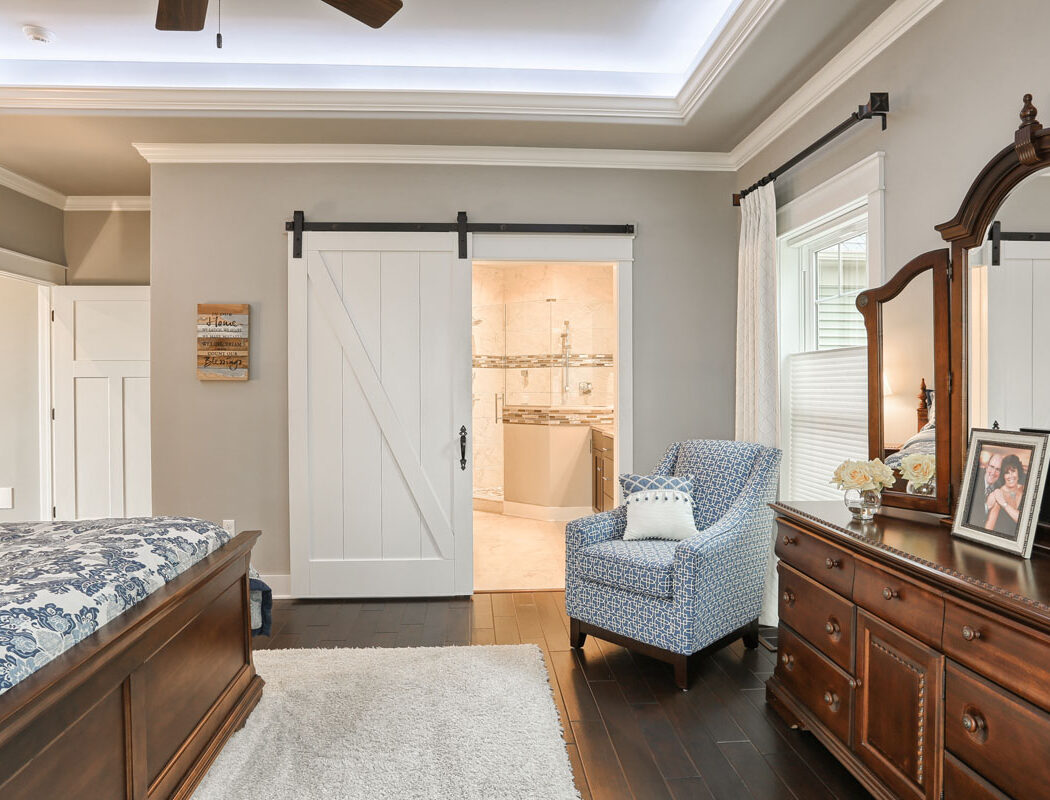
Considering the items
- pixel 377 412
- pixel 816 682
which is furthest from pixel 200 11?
pixel 816 682

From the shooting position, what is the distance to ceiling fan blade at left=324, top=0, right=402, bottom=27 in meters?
2.09

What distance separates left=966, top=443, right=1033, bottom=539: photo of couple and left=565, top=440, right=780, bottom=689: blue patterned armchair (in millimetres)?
1064

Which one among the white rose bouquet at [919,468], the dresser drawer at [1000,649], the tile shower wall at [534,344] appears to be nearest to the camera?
the dresser drawer at [1000,649]

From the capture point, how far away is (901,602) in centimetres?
182

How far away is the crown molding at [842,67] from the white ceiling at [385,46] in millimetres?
507

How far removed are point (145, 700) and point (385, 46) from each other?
301 cm

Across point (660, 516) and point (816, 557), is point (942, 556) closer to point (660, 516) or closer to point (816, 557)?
point (816, 557)

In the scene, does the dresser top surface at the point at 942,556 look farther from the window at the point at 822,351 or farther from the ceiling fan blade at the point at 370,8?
the ceiling fan blade at the point at 370,8

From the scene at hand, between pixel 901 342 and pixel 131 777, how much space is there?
2.65m

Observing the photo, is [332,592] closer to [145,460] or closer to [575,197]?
[145,460]

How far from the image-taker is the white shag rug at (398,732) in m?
2.05

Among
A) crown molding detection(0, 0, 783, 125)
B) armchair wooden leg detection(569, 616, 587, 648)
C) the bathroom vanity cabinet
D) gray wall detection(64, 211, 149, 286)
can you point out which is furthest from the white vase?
gray wall detection(64, 211, 149, 286)

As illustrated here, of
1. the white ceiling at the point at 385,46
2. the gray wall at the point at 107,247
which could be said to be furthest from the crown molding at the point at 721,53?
the gray wall at the point at 107,247

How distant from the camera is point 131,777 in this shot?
1.61 m
